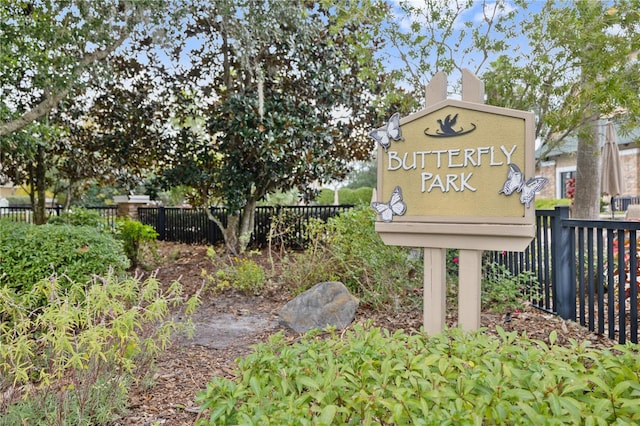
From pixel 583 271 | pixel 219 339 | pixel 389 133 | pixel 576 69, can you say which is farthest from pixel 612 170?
pixel 219 339

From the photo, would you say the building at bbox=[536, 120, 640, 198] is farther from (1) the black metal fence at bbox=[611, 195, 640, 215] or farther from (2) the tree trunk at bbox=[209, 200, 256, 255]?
(2) the tree trunk at bbox=[209, 200, 256, 255]

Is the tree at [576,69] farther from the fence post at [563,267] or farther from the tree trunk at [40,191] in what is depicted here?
the tree trunk at [40,191]

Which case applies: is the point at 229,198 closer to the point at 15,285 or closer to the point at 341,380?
the point at 15,285

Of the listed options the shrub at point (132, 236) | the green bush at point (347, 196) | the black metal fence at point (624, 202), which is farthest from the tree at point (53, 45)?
the black metal fence at point (624, 202)

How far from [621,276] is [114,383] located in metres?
3.57

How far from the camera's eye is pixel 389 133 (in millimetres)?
3004

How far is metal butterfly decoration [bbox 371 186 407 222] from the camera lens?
2.95m

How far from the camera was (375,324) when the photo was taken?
381 centimetres

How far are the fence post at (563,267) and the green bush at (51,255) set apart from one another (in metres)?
4.11

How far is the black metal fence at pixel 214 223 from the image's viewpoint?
29.4ft

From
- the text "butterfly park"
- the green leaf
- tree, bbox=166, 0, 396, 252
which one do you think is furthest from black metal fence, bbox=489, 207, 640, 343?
tree, bbox=166, 0, 396, 252

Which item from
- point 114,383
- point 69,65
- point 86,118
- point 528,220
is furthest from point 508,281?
point 86,118

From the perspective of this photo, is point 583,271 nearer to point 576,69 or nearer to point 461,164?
point 461,164

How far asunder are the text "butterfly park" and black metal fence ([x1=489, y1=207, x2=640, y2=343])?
1241 millimetres
